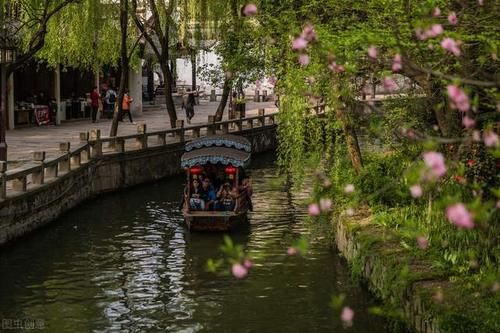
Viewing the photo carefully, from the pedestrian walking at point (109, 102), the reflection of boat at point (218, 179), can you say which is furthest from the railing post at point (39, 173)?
the pedestrian walking at point (109, 102)

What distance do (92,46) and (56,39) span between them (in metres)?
2.87

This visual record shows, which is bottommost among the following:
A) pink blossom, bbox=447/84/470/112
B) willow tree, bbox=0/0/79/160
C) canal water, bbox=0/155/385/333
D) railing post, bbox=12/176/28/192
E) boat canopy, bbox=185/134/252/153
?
canal water, bbox=0/155/385/333

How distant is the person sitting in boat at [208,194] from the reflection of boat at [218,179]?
0.02 meters

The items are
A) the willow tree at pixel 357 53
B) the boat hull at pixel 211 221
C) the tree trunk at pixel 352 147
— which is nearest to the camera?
the willow tree at pixel 357 53

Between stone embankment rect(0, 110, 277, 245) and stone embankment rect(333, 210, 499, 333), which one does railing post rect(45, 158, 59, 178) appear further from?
stone embankment rect(333, 210, 499, 333)

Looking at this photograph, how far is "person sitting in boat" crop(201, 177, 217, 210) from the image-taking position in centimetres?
2217

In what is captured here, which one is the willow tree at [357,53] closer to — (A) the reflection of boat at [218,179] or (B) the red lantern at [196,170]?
(A) the reflection of boat at [218,179]

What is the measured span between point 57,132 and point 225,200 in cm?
1602

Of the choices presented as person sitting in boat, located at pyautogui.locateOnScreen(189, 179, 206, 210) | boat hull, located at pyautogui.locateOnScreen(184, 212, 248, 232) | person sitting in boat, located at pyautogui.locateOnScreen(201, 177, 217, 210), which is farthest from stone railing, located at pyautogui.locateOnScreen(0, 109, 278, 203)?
boat hull, located at pyautogui.locateOnScreen(184, 212, 248, 232)

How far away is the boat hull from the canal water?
9.7 inches

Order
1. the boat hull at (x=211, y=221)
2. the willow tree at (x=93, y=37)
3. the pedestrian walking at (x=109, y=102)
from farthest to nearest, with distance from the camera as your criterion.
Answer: the pedestrian walking at (x=109, y=102) < the willow tree at (x=93, y=37) < the boat hull at (x=211, y=221)

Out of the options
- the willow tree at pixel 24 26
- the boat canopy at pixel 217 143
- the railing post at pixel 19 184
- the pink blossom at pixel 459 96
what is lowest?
the railing post at pixel 19 184

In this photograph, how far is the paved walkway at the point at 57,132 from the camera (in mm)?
28578

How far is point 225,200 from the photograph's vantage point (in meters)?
22.2
